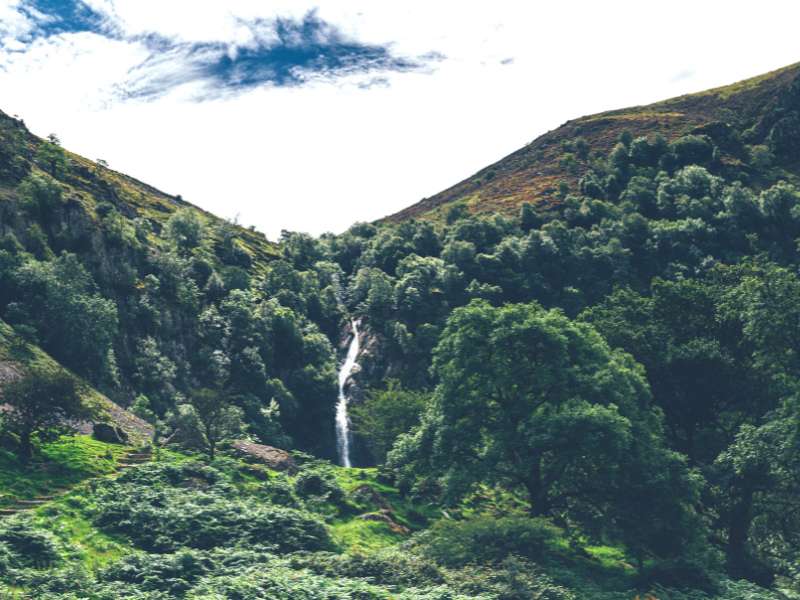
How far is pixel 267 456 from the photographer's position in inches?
2212

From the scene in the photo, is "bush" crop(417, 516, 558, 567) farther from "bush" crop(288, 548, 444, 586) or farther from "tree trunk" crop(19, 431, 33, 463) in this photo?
"tree trunk" crop(19, 431, 33, 463)

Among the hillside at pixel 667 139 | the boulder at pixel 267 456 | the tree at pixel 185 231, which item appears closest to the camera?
the boulder at pixel 267 456

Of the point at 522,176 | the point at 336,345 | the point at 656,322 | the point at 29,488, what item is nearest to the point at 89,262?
the point at 336,345

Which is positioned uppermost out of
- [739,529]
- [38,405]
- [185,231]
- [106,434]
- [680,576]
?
[185,231]

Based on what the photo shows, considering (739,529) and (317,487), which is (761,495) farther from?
(317,487)

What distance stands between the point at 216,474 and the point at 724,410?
39.2m

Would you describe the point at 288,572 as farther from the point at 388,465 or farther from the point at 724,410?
the point at 724,410

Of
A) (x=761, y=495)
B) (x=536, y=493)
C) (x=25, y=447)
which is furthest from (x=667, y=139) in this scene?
(x=25, y=447)

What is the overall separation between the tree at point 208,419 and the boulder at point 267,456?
61.6 inches

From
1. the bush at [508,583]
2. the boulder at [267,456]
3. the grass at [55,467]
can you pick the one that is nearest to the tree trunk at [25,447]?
the grass at [55,467]

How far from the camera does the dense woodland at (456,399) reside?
37.7 metres

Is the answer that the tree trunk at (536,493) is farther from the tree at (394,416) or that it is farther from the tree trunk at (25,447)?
the tree trunk at (25,447)

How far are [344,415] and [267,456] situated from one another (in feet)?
155

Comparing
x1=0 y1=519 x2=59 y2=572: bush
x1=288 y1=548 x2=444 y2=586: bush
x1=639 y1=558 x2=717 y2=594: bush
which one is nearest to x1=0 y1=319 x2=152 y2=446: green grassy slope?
x1=0 y1=519 x2=59 y2=572: bush
